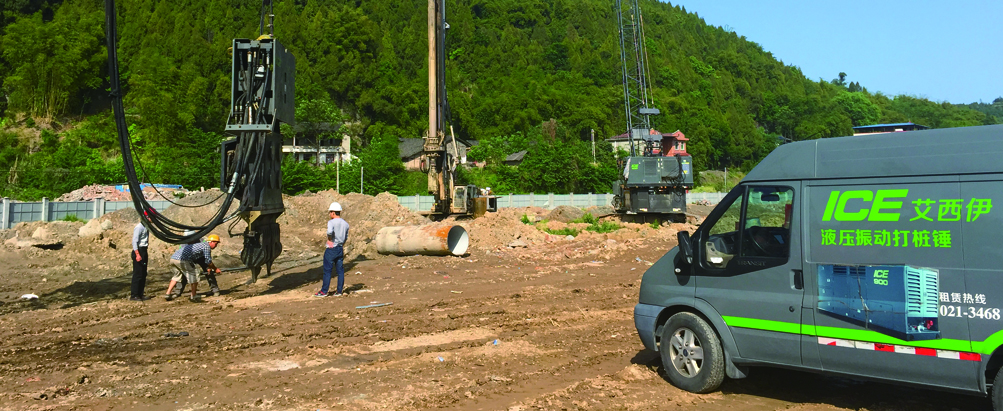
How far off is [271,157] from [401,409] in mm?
8444

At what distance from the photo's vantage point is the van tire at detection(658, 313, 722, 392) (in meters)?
6.18

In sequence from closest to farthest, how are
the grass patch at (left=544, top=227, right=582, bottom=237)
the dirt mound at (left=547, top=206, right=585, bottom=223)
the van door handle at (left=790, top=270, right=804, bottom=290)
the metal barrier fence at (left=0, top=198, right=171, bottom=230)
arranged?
the van door handle at (left=790, top=270, right=804, bottom=290) → the metal barrier fence at (left=0, top=198, right=171, bottom=230) → the grass patch at (left=544, top=227, right=582, bottom=237) → the dirt mound at (left=547, top=206, right=585, bottom=223)

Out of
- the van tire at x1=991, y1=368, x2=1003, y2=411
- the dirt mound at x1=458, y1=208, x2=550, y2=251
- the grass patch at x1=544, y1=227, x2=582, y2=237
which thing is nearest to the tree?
the grass patch at x1=544, y1=227, x2=582, y2=237

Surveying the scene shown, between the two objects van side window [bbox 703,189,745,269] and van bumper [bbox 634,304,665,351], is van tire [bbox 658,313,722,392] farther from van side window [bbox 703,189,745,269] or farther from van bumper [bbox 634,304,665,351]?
van side window [bbox 703,189,745,269]

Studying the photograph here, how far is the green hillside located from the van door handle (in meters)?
56.9

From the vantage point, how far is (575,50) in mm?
143750

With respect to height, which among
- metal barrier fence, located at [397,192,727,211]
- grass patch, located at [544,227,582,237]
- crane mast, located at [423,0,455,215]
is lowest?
grass patch, located at [544,227,582,237]

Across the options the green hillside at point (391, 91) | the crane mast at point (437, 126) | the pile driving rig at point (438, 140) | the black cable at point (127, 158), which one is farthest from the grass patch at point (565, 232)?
the green hillside at point (391, 91)

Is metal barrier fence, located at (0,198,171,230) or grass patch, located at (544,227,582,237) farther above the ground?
metal barrier fence, located at (0,198,171,230)

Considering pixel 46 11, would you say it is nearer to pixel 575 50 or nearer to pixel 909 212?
pixel 575 50

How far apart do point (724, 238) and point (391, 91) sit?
332 ft

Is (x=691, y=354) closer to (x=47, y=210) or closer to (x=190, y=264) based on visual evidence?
(x=190, y=264)

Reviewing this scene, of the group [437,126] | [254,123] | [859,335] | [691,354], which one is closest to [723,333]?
[691,354]

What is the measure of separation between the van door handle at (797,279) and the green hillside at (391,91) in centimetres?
5689
